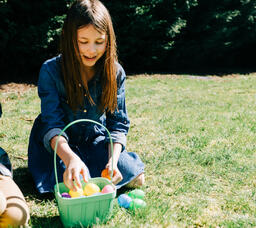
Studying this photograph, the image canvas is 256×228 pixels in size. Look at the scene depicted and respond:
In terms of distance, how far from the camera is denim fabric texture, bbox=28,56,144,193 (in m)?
2.48

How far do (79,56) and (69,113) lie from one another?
0.49 meters

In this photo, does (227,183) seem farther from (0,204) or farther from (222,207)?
(0,204)

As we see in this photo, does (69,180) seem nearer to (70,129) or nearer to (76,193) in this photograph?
(76,193)

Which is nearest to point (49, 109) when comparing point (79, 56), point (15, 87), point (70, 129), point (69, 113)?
point (69, 113)

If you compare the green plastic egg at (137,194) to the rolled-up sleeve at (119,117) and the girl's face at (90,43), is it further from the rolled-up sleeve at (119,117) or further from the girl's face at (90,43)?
the girl's face at (90,43)

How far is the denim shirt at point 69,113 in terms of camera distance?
2449 millimetres

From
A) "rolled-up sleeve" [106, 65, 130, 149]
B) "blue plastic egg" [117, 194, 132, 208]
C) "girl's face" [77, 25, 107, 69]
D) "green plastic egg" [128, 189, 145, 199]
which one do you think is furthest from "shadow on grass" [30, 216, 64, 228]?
"girl's face" [77, 25, 107, 69]

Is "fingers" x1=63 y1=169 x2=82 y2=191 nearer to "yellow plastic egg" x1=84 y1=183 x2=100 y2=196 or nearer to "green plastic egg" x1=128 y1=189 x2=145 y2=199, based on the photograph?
"yellow plastic egg" x1=84 y1=183 x2=100 y2=196

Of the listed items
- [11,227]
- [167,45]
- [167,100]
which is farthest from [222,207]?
[167,45]

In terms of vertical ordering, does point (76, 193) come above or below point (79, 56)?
below

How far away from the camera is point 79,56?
2.39m

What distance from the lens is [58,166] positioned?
263 cm

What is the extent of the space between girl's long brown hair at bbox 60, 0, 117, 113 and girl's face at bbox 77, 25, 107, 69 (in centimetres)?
3

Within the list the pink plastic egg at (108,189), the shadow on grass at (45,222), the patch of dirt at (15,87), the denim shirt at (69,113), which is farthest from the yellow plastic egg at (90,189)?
the patch of dirt at (15,87)
